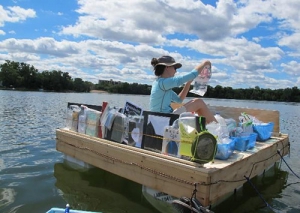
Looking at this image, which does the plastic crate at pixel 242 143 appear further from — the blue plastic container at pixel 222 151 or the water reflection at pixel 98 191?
the water reflection at pixel 98 191

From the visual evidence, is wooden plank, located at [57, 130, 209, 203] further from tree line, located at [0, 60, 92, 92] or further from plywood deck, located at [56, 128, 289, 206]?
tree line, located at [0, 60, 92, 92]

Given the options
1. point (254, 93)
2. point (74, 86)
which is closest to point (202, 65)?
point (254, 93)

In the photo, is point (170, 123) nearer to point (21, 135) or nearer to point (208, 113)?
point (208, 113)

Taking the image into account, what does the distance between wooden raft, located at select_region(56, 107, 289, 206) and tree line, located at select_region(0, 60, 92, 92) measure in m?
87.8

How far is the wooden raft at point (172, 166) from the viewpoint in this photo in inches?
143

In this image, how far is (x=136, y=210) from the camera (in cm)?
432

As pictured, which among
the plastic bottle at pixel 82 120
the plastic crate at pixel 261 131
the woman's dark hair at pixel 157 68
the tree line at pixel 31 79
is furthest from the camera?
the tree line at pixel 31 79

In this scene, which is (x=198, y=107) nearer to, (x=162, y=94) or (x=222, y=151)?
(x=162, y=94)

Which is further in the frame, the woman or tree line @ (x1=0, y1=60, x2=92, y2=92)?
tree line @ (x1=0, y1=60, x2=92, y2=92)

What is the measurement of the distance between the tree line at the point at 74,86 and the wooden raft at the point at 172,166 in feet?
193

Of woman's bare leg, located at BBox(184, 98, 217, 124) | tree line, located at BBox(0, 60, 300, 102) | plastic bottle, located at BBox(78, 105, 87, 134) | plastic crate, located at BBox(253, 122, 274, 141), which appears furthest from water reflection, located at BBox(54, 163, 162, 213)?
tree line, located at BBox(0, 60, 300, 102)

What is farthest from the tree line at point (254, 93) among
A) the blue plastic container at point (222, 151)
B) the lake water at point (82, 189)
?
the blue plastic container at point (222, 151)

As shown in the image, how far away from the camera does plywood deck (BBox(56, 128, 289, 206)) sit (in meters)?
3.62

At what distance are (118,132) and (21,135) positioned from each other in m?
6.16
